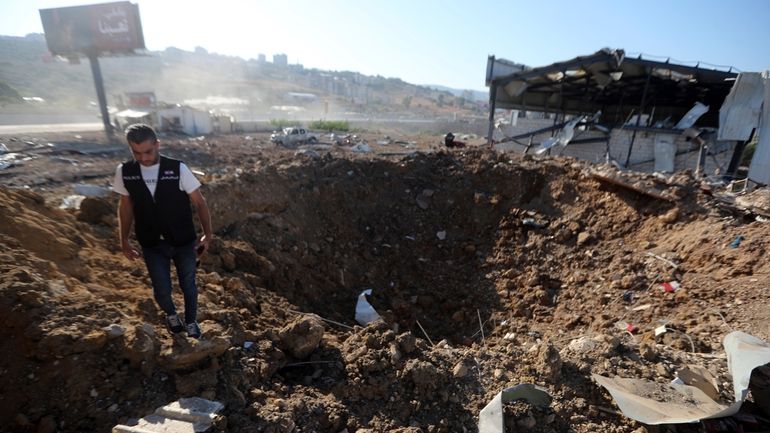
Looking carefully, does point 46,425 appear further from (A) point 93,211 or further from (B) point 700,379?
(B) point 700,379

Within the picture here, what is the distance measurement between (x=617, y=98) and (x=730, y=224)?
15.2 meters

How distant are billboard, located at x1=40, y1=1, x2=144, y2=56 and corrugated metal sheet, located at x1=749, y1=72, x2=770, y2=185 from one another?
2726 cm

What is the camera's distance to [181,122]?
80.4 ft

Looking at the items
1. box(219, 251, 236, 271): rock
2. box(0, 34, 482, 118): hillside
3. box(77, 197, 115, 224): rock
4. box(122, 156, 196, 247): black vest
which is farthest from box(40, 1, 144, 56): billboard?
box(122, 156, 196, 247): black vest

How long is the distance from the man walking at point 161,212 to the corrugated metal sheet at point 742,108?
14409 mm

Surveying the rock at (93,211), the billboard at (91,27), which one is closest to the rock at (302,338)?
the rock at (93,211)

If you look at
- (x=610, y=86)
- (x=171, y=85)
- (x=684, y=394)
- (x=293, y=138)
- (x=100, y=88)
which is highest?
(x=171, y=85)

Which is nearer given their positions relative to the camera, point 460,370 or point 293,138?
point 460,370

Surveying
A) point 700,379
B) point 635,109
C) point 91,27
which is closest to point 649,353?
point 700,379

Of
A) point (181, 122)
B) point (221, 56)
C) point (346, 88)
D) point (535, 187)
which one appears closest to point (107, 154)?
point (181, 122)

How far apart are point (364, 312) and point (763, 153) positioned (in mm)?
13091

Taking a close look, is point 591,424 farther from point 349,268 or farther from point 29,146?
point 29,146

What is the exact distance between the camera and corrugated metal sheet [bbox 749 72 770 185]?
1027cm

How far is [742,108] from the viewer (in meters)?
10.5
